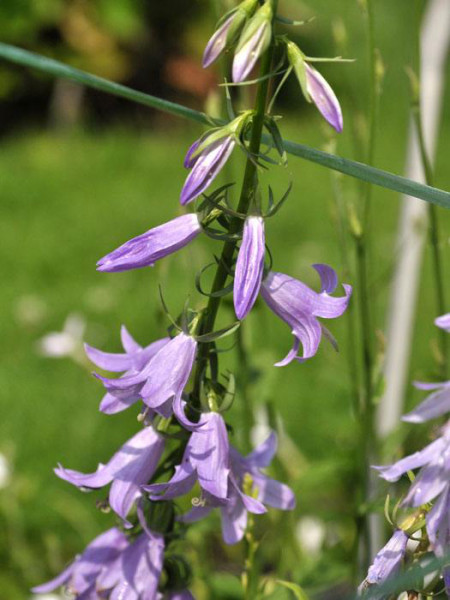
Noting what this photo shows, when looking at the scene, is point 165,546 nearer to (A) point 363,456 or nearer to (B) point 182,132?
(A) point 363,456

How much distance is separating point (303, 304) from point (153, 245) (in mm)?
93

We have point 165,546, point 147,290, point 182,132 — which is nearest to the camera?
point 165,546

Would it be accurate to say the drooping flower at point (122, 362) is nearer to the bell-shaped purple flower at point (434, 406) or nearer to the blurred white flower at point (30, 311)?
the bell-shaped purple flower at point (434, 406)

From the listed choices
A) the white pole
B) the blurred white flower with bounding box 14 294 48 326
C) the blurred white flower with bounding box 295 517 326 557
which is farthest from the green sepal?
the blurred white flower with bounding box 14 294 48 326

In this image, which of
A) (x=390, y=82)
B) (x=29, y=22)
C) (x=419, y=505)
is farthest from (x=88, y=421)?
(x=390, y=82)

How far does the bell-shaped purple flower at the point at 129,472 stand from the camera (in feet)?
1.99

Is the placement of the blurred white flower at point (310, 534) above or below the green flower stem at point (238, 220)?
below

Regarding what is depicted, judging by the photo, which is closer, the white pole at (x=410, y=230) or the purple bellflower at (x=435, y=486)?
the purple bellflower at (x=435, y=486)

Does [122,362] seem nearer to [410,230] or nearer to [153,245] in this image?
[153,245]

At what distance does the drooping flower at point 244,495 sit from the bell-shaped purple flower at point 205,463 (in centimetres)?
2

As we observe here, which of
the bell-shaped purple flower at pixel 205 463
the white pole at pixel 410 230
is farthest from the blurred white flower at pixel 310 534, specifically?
the bell-shaped purple flower at pixel 205 463

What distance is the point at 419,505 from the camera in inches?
21.2

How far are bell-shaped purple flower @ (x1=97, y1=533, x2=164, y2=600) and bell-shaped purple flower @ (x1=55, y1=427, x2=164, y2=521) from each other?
0.12 feet

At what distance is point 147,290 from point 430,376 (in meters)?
1.59
